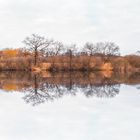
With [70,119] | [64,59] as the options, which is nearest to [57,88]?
[70,119]

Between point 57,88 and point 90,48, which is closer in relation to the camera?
point 57,88

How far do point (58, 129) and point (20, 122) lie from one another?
1249mm

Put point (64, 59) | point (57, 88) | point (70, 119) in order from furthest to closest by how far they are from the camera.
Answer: point (64, 59) < point (57, 88) < point (70, 119)

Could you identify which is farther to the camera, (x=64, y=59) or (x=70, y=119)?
(x=64, y=59)

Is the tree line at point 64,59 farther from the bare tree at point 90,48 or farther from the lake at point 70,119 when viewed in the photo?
the lake at point 70,119

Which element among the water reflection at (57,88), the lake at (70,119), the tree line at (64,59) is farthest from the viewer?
the tree line at (64,59)

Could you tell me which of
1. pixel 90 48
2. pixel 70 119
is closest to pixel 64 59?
pixel 90 48

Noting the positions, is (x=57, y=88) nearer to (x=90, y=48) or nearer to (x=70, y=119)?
(x=70, y=119)

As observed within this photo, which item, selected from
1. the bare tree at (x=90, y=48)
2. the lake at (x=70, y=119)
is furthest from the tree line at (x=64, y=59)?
the lake at (x=70, y=119)

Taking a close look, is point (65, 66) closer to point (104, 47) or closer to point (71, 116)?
point (104, 47)

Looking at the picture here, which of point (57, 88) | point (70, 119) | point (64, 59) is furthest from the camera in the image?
point (64, 59)

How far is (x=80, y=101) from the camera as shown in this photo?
47.6 feet

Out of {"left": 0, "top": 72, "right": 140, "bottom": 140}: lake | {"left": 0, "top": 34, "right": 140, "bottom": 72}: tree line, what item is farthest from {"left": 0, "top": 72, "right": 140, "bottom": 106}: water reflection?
{"left": 0, "top": 34, "right": 140, "bottom": 72}: tree line

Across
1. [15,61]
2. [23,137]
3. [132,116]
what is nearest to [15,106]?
[132,116]
